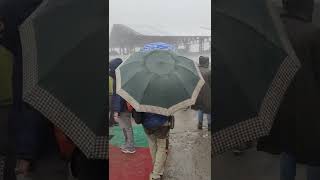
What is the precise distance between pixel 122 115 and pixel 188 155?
248 mm

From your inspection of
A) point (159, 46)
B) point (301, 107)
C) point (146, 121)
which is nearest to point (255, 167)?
point (301, 107)

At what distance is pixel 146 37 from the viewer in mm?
1434

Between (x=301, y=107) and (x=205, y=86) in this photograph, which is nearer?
(x=205, y=86)

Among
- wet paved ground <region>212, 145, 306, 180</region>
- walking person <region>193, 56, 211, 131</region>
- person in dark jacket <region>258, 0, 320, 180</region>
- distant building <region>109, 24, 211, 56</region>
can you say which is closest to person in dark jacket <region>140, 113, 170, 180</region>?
walking person <region>193, 56, 211, 131</region>

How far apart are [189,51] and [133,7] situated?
0.70 ft

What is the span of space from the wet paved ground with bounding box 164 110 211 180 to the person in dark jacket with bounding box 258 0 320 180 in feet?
2.90

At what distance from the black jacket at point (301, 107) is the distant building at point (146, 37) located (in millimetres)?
1051

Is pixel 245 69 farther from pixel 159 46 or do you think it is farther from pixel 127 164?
pixel 127 164

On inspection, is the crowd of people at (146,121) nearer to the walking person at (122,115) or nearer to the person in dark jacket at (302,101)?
the walking person at (122,115)

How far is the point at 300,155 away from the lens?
2447 mm

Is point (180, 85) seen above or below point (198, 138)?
above

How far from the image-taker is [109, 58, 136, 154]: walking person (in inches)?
57.7

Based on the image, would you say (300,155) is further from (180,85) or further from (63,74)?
(63,74)

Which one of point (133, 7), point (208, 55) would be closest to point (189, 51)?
point (208, 55)
